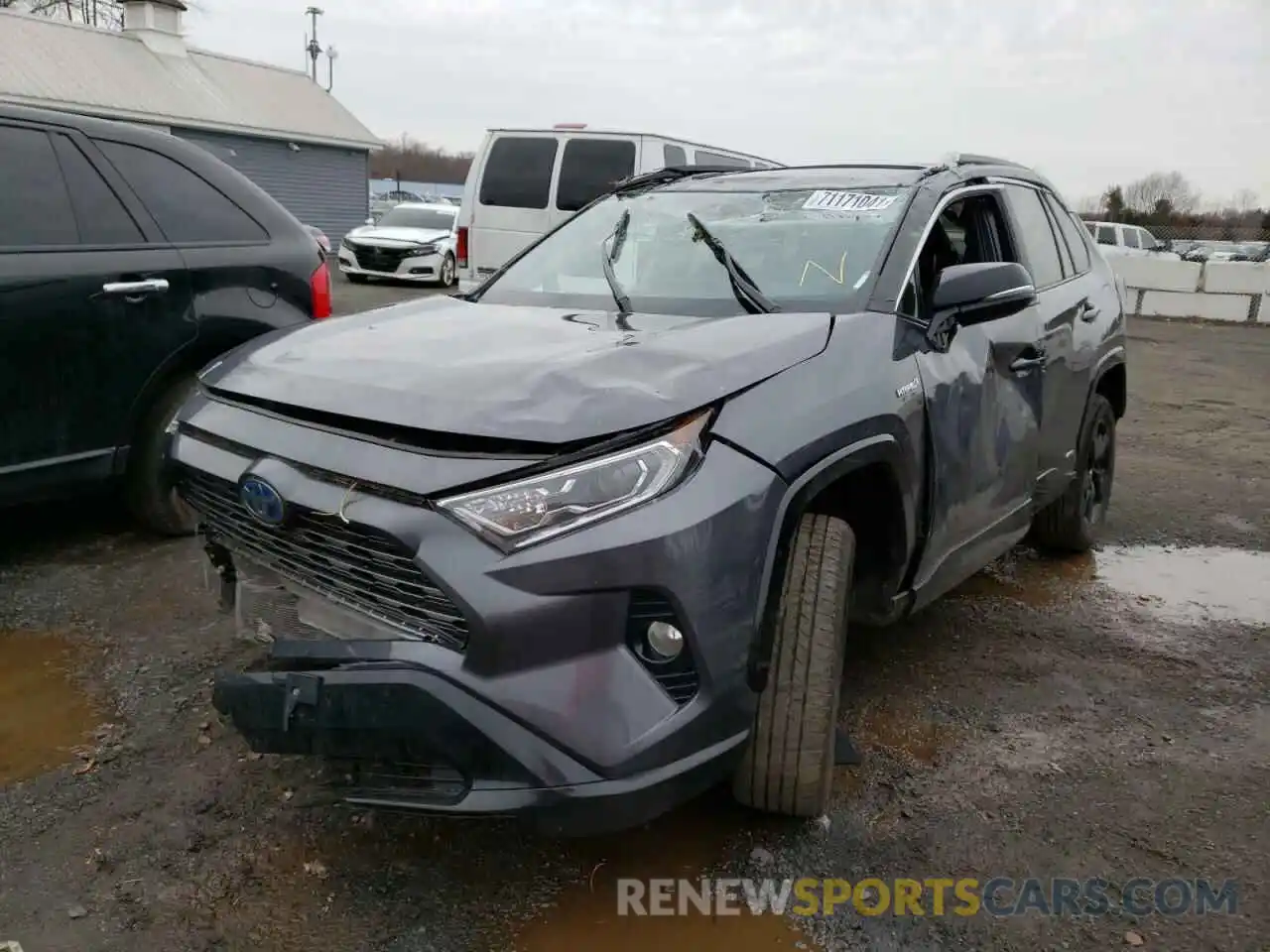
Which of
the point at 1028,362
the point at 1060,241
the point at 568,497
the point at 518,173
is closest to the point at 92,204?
the point at 568,497

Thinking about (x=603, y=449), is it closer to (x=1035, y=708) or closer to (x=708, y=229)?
(x=708, y=229)

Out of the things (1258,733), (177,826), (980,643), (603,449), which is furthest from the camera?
(980,643)

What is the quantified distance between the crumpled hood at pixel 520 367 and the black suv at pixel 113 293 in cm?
162

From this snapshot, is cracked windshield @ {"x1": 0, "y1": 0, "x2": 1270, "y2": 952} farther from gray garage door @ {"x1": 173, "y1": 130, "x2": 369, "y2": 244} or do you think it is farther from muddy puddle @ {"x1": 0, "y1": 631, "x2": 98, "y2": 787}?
gray garage door @ {"x1": 173, "y1": 130, "x2": 369, "y2": 244}

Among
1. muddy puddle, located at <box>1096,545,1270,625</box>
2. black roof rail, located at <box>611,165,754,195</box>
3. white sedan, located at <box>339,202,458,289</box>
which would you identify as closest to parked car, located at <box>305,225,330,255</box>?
black roof rail, located at <box>611,165,754,195</box>

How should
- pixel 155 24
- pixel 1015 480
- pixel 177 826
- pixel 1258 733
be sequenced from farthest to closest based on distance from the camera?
pixel 155 24
pixel 1015 480
pixel 1258 733
pixel 177 826

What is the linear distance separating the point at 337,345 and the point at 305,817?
125 centimetres

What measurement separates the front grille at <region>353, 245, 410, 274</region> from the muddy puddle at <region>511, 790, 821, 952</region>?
56.7 ft

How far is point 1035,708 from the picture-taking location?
136 inches

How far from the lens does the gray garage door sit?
2370 centimetres

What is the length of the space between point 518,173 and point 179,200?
6.50m

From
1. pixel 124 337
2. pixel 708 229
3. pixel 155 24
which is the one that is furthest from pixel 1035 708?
pixel 155 24

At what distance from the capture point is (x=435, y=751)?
6.78 ft

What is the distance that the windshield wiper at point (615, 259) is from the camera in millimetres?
3236
